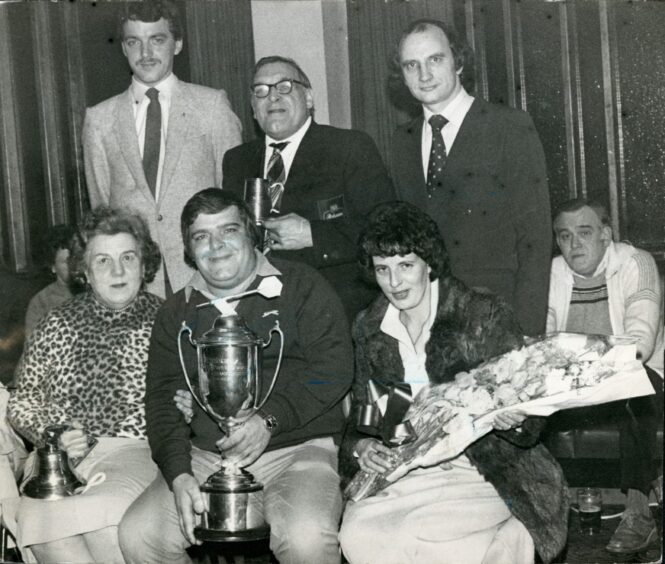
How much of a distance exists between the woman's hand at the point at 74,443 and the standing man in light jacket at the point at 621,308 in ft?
5.88

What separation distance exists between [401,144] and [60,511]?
1663 millimetres

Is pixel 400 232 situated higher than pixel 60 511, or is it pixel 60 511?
pixel 400 232

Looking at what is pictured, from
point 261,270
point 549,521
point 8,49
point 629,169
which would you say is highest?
point 8,49

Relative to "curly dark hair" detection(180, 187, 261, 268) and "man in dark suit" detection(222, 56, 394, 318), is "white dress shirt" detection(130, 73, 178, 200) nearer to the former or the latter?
"man in dark suit" detection(222, 56, 394, 318)

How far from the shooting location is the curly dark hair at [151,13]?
3451 mm

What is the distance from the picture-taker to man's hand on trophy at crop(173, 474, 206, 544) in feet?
8.54

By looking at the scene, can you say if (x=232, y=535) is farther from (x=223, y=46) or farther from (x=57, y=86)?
(x=57, y=86)

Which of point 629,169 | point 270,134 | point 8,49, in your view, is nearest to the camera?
point 270,134

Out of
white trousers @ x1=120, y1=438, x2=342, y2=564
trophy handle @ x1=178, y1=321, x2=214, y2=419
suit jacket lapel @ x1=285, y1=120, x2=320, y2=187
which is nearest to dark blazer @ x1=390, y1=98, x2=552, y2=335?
suit jacket lapel @ x1=285, y1=120, x2=320, y2=187

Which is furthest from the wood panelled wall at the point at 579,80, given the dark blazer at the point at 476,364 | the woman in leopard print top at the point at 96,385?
the woman in leopard print top at the point at 96,385

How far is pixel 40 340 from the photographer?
10.0 ft

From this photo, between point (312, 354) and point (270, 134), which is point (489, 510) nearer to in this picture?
point (312, 354)

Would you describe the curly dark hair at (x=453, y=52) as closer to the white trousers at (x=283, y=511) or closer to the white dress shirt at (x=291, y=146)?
the white dress shirt at (x=291, y=146)

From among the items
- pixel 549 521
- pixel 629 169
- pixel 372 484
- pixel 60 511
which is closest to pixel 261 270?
pixel 372 484
